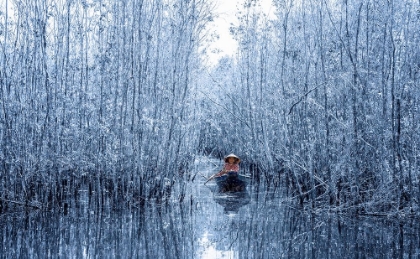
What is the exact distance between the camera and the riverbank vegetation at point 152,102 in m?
6.95

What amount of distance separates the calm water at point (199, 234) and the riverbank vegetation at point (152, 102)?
457 millimetres

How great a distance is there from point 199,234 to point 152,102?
249 cm

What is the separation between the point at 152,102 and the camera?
7.70 metres

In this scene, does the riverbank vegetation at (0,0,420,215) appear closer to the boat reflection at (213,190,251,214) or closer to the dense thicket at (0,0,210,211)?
the dense thicket at (0,0,210,211)

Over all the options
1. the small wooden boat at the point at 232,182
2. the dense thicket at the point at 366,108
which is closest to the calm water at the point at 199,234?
the dense thicket at the point at 366,108

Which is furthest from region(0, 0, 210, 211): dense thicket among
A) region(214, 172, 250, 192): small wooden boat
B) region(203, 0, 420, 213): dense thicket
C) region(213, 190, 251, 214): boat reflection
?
region(214, 172, 250, 192): small wooden boat

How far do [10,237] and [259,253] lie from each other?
3.28 meters

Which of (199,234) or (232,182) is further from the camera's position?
(232,182)

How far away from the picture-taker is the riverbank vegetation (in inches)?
273

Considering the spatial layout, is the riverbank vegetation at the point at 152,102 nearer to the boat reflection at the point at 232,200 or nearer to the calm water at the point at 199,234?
the calm water at the point at 199,234

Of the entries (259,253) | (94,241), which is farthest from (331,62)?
(94,241)

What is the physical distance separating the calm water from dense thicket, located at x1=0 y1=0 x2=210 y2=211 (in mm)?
610

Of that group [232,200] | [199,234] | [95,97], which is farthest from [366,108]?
[95,97]

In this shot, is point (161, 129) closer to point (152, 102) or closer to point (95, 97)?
point (152, 102)
